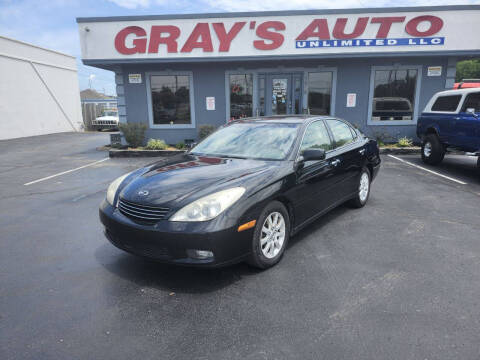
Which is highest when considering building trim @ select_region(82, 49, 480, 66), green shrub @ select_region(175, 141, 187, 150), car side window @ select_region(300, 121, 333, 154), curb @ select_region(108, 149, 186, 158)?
building trim @ select_region(82, 49, 480, 66)

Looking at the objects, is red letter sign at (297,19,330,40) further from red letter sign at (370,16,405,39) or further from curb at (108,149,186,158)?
curb at (108,149,186,158)

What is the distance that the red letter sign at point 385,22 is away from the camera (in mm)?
10734

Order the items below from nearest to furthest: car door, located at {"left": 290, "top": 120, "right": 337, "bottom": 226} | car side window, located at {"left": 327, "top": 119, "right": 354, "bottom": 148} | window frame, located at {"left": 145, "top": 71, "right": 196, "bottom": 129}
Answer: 1. car door, located at {"left": 290, "top": 120, "right": 337, "bottom": 226}
2. car side window, located at {"left": 327, "top": 119, "right": 354, "bottom": 148}
3. window frame, located at {"left": 145, "top": 71, "right": 196, "bottom": 129}

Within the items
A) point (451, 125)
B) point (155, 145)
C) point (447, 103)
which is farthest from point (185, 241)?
→ point (155, 145)

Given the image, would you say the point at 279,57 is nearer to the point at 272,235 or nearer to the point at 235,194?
the point at 272,235

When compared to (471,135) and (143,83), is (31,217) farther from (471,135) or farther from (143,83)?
(471,135)

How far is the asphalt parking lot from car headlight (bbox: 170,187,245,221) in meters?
0.72

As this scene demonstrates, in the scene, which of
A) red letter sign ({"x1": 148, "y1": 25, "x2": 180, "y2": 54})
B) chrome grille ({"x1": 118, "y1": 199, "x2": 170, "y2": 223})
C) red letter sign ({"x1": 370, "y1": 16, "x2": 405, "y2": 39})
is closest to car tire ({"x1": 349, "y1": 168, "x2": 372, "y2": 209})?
chrome grille ({"x1": 118, "y1": 199, "x2": 170, "y2": 223})

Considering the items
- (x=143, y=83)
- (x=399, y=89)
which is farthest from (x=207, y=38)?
(x=399, y=89)

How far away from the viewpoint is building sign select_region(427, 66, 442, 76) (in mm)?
11664

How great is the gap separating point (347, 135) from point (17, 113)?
20483mm

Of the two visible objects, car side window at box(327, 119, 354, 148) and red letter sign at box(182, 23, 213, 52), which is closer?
car side window at box(327, 119, 354, 148)

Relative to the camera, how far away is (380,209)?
5.41 meters

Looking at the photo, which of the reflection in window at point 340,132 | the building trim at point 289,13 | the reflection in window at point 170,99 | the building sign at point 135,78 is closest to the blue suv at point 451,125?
the building trim at point 289,13
